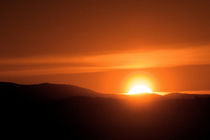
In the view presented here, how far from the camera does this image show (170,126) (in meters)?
49.5

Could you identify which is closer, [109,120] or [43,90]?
[109,120]

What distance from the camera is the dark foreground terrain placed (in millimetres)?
46562

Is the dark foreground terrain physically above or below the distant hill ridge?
below

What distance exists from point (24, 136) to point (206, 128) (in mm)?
25853

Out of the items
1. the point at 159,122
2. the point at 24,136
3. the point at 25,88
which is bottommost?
the point at 24,136

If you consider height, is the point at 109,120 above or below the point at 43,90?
below

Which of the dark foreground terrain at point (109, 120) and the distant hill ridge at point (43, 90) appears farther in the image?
the distant hill ridge at point (43, 90)

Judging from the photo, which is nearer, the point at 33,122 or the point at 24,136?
the point at 24,136

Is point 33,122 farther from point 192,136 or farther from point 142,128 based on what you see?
point 192,136

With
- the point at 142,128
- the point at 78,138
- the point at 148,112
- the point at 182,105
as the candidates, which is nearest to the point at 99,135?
the point at 78,138

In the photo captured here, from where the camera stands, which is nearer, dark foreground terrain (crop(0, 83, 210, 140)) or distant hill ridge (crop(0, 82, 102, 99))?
dark foreground terrain (crop(0, 83, 210, 140))

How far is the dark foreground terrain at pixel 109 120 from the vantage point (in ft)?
153

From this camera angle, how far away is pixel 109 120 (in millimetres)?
52844

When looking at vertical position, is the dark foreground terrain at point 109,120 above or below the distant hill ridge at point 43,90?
below
